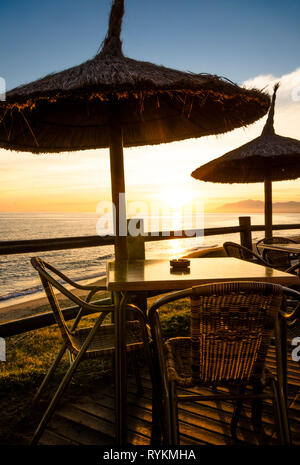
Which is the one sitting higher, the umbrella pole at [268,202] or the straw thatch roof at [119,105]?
the straw thatch roof at [119,105]

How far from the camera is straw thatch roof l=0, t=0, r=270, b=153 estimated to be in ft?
6.56

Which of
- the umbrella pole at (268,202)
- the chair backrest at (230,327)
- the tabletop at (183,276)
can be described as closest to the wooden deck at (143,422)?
the chair backrest at (230,327)

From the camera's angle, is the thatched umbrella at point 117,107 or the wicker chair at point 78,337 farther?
the thatched umbrella at point 117,107

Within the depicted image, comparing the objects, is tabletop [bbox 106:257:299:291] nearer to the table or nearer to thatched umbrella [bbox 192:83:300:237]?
the table

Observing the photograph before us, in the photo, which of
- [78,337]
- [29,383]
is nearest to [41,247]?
[78,337]

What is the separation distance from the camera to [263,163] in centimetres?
611

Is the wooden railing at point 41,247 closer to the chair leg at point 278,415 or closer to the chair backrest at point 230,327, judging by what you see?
the chair backrest at point 230,327

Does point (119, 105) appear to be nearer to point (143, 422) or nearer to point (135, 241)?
point (135, 241)

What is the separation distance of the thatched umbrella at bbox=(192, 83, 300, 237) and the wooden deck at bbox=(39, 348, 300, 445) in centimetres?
382

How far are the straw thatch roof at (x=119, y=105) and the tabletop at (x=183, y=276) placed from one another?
113cm

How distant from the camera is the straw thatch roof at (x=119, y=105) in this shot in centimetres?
200
